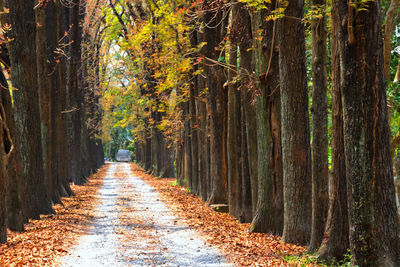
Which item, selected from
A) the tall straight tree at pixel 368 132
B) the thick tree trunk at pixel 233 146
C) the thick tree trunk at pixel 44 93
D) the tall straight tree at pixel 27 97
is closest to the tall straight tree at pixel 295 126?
the tall straight tree at pixel 368 132

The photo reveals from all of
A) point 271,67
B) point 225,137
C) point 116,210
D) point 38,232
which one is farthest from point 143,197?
point 271,67

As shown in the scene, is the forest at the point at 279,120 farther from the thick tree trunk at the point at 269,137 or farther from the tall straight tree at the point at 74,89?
the tall straight tree at the point at 74,89

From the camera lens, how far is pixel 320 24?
29.8 feet

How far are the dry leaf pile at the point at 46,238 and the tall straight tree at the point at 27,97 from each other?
3.12 ft

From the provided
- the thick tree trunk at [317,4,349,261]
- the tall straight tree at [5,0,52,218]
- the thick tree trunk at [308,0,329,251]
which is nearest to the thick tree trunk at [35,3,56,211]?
the tall straight tree at [5,0,52,218]

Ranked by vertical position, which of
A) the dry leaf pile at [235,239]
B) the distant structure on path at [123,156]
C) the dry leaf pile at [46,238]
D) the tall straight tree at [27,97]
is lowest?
the dry leaf pile at [235,239]

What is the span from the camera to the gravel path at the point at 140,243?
8992mm

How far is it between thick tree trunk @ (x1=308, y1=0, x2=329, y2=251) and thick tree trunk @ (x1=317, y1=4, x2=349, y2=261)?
2.45 ft

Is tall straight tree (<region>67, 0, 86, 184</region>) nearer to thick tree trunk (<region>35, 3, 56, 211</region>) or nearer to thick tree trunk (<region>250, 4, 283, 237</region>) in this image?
thick tree trunk (<region>35, 3, 56, 211</region>)

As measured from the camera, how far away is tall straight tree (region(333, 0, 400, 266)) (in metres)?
6.54

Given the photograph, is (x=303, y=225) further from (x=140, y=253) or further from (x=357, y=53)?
(x=357, y=53)

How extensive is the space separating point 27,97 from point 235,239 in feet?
21.7

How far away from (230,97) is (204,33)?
3.81 m

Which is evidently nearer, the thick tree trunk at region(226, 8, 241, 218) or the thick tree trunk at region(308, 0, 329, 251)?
the thick tree trunk at region(308, 0, 329, 251)
